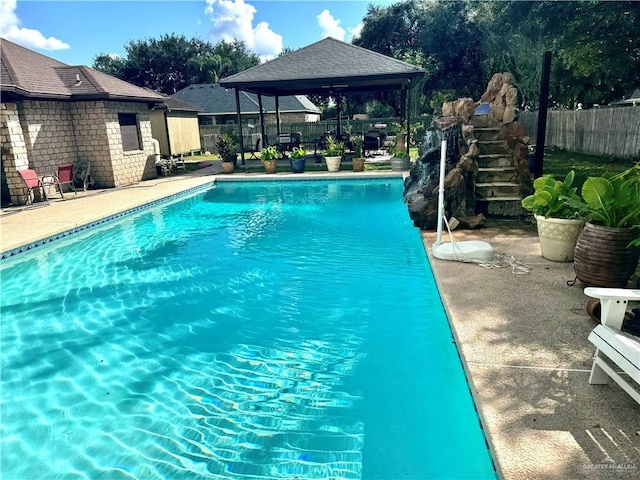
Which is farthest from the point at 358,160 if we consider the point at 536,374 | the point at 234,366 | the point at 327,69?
the point at 536,374

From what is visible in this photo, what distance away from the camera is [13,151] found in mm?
10383

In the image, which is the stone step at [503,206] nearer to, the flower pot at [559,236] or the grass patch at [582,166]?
the flower pot at [559,236]

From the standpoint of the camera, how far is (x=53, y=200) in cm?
1126

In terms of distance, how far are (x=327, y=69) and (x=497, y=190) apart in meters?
9.39

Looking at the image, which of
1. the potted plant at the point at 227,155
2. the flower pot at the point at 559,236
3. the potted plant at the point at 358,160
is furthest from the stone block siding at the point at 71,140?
Answer: the flower pot at the point at 559,236

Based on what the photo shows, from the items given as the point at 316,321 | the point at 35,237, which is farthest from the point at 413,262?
the point at 35,237

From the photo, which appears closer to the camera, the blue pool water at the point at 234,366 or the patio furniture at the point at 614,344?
the patio furniture at the point at 614,344

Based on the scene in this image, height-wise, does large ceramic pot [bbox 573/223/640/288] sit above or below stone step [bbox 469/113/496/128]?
below

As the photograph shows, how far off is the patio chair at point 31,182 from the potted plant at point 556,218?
1081cm

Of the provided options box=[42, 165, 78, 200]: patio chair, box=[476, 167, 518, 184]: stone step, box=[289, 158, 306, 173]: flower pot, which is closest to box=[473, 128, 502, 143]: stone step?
box=[476, 167, 518, 184]: stone step

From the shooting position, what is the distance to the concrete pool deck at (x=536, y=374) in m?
2.12

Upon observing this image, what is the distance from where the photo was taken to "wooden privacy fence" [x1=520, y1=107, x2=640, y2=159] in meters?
12.5

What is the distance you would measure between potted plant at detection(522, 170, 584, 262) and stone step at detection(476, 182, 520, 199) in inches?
93.5

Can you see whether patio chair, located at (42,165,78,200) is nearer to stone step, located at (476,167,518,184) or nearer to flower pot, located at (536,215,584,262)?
stone step, located at (476,167,518,184)
